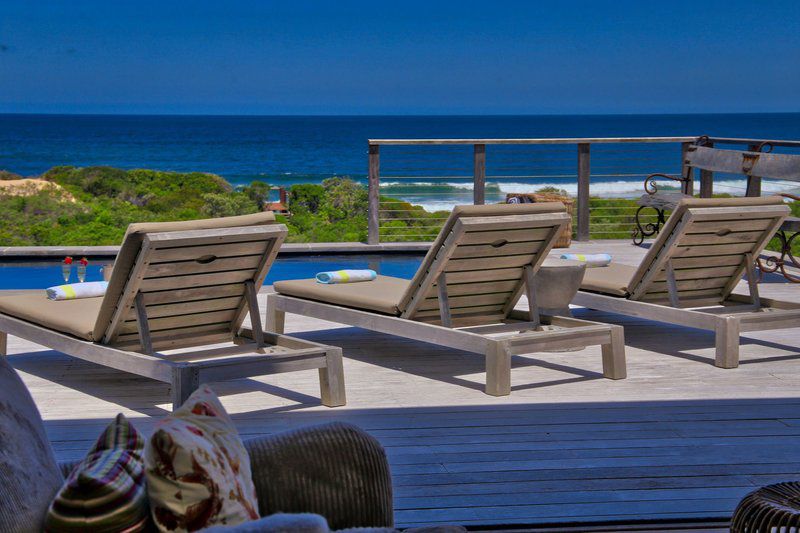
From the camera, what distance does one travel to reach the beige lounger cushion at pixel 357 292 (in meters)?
4.57

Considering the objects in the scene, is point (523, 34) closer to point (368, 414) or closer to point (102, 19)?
point (102, 19)

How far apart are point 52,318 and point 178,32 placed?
3981 cm

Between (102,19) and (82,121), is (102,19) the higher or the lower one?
the higher one

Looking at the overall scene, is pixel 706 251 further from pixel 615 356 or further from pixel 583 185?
pixel 583 185

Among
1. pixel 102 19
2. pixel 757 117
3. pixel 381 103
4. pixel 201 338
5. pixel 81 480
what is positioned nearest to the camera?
pixel 81 480

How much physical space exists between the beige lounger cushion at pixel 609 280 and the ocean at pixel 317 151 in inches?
779

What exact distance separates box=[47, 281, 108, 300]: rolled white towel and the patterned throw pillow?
3.09 metres

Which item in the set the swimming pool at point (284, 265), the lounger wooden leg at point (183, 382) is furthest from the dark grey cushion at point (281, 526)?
the swimming pool at point (284, 265)

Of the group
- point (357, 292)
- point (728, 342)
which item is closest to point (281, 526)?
point (357, 292)

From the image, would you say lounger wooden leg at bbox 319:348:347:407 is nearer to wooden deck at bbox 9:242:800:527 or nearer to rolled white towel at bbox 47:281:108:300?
wooden deck at bbox 9:242:800:527

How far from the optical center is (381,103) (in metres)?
44.8

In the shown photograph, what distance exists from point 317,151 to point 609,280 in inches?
1320

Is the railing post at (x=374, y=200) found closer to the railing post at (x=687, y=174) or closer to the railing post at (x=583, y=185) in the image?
the railing post at (x=583, y=185)

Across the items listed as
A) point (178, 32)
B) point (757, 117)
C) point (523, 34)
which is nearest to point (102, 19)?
point (178, 32)
